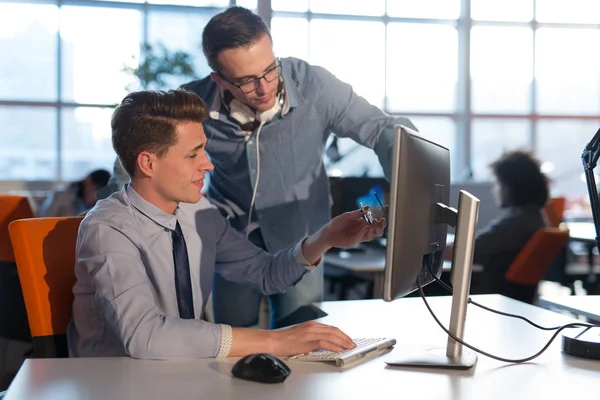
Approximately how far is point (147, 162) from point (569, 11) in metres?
9.43

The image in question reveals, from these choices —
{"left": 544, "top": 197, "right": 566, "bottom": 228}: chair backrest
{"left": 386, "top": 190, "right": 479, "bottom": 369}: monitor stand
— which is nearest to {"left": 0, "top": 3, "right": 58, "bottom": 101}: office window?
{"left": 544, "top": 197, "right": 566, "bottom": 228}: chair backrest

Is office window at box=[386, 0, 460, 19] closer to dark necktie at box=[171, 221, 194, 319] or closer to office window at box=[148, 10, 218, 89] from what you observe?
office window at box=[148, 10, 218, 89]

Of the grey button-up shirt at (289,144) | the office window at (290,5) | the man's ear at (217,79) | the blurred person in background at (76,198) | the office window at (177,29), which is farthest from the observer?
the office window at (290,5)

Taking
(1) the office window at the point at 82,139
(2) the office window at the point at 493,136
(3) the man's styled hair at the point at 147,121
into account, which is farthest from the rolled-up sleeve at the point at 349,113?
(2) the office window at the point at 493,136

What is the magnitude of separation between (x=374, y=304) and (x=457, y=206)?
645 millimetres

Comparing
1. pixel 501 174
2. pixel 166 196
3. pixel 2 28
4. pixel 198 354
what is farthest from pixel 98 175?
pixel 2 28

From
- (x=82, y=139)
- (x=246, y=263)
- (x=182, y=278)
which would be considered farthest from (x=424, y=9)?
(x=182, y=278)

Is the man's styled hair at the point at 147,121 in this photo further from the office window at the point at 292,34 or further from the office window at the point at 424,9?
the office window at the point at 424,9

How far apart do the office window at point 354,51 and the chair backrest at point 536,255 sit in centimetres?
566

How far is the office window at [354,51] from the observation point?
9156 millimetres

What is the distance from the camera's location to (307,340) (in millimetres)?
1361

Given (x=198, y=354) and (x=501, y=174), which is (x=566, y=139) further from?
(x=198, y=354)

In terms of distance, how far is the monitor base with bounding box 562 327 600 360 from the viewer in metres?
1.34

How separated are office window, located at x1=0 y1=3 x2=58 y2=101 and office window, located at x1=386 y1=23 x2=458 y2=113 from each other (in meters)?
4.07
